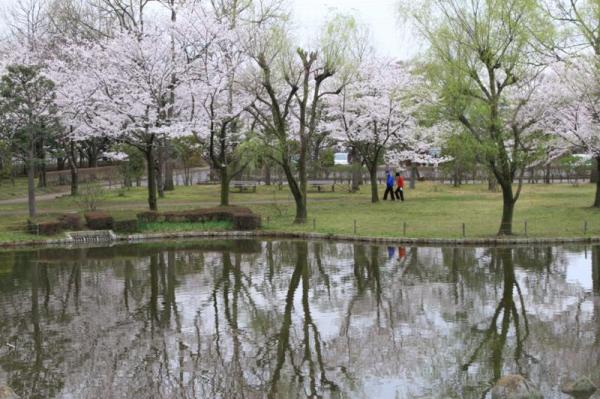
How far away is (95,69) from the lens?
89.7 ft

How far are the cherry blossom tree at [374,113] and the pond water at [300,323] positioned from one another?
1470 cm

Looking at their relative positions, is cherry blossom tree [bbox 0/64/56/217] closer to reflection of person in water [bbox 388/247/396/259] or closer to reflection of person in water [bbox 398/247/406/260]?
reflection of person in water [bbox 388/247/396/259]

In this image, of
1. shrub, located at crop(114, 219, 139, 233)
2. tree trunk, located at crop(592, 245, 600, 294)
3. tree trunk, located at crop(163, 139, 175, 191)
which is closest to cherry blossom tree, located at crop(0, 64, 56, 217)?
shrub, located at crop(114, 219, 139, 233)

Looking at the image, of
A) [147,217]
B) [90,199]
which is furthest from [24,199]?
[147,217]

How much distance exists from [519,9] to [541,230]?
23.8ft

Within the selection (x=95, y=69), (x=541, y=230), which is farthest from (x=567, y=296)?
(x=95, y=69)

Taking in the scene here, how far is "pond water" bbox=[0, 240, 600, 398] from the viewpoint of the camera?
941 cm

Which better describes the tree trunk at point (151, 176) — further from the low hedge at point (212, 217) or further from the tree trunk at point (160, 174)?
the tree trunk at point (160, 174)

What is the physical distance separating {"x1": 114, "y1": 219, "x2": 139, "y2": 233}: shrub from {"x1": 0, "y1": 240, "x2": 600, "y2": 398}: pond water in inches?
175

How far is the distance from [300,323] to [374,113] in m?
22.4

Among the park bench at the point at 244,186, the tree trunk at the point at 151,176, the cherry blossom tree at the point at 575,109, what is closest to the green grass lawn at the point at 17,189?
the park bench at the point at 244,186

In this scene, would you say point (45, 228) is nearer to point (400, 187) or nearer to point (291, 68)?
point (291, 68)

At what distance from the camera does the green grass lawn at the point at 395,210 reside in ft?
76.7

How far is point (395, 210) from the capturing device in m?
29.8
